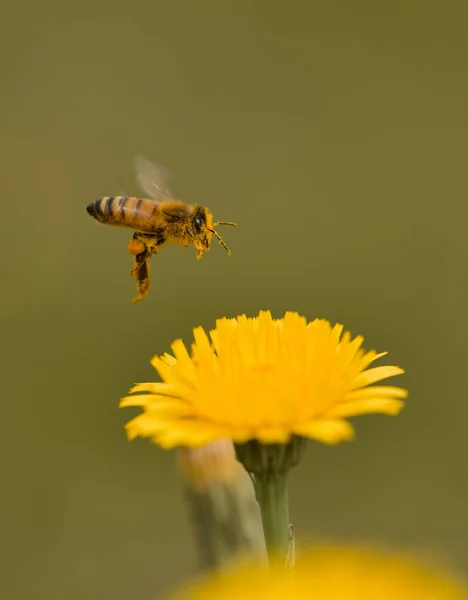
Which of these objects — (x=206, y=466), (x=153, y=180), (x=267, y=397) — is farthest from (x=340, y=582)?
(x=153, y=180)

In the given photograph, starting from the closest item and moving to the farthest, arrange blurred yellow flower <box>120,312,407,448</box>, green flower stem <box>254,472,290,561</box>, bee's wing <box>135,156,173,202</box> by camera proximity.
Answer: blurred yellow flower <box>120,312,407,448</box>
green flower stem <box>254,472,290,561</box>
bee's wing <box>135,156,173,202</box>

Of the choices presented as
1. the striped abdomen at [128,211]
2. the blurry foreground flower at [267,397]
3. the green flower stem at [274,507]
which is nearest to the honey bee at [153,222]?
the striped abdomen at [128,211]

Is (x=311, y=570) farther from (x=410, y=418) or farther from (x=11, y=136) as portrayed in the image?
(x=11, y=136)

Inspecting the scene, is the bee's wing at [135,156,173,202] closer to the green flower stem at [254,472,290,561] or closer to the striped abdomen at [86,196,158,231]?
the striped abdomen at [86,196,158,231]

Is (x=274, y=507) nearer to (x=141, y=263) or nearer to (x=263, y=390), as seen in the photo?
(x=263, y=390)

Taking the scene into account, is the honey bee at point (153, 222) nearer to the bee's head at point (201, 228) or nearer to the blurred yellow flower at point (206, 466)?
the bee's head at point (201, 228)

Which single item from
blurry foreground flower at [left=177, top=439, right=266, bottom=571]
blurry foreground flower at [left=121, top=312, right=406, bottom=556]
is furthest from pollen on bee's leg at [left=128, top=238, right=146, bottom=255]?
blurry foreground flower at [left=121, top=312, right=406, bottom=556]

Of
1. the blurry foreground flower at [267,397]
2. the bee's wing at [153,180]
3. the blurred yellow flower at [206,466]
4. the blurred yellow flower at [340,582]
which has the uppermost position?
the bee's wing at [153,180]

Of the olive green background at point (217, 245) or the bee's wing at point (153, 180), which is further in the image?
the olive green background at point (217, 245)
